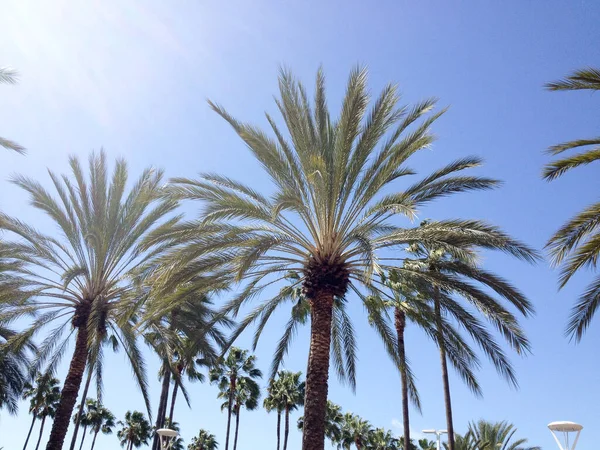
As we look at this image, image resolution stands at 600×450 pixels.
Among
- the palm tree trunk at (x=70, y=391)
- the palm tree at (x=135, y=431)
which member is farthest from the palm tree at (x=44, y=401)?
the palm tree trunk at (x=70, y=391)

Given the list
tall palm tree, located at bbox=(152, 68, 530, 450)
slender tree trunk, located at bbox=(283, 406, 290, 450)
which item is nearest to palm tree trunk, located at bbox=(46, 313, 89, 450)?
tall palm tree, located at bbox=(152, 68, 530, 450)

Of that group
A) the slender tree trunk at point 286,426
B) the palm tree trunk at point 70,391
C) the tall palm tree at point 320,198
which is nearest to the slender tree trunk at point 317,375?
the tall palm tree at point 320,198

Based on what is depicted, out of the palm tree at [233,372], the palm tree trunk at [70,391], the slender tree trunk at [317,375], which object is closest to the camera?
the slender tree trunk at [317,375]

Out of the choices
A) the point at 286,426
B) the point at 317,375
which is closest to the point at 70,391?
the point at 317,375

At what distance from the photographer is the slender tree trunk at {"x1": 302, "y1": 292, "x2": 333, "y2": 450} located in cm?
1073

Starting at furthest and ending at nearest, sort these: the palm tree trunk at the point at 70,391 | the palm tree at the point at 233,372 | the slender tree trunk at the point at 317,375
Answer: the palm tree at the point at 233,372
the palm tree trunk at the point at 70,391
the slender tree trunk at the point at 317,375

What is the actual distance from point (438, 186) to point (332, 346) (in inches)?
242

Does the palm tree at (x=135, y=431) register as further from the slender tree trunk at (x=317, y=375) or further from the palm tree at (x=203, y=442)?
the slender tree trunk at (x=317, y=375)

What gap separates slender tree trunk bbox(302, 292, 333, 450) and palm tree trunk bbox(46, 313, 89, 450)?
7.81 metres

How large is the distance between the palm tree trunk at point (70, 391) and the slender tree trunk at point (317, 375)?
7811 mm

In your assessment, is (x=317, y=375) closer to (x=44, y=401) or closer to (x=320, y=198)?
(x=320, y=198)

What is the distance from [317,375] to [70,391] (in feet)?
26.9

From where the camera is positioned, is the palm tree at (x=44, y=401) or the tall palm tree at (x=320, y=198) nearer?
the tall palm tree at (x=320, y=198)

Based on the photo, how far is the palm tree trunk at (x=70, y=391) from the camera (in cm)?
1443
